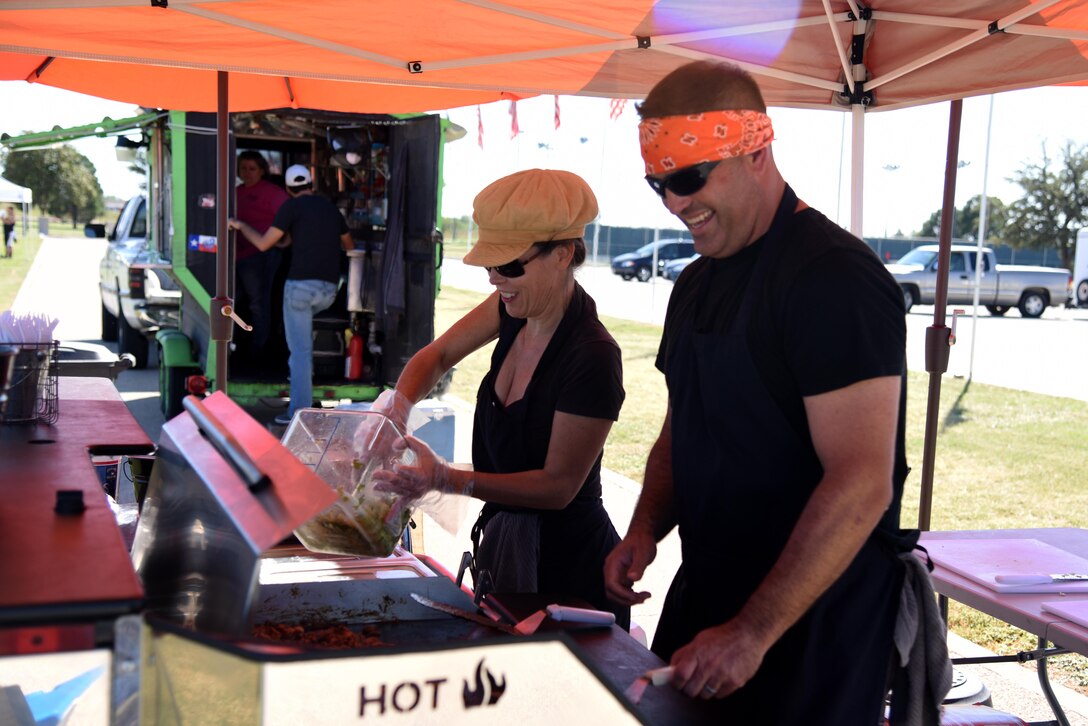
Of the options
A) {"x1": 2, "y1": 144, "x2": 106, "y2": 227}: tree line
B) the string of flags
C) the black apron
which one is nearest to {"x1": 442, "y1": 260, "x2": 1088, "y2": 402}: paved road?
the string of flags

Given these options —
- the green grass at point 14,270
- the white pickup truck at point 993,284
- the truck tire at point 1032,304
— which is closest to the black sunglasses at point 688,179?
the green grass at point 14,270

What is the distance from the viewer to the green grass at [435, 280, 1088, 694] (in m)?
4.96

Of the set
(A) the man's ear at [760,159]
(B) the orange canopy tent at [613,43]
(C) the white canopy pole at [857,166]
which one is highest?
(B) the orange canopy tent at [613,43]

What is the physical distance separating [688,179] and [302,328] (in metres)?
6.20

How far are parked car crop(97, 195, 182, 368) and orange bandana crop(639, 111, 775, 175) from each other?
682cm

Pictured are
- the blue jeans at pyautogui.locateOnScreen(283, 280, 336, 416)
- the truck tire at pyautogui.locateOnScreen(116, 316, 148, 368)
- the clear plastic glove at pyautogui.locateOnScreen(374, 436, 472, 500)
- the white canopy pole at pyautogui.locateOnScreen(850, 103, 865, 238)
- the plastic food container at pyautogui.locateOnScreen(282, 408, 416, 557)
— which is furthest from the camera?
the truck tire at pyautogui.locateOnScreen(116, 316, 148, 368)

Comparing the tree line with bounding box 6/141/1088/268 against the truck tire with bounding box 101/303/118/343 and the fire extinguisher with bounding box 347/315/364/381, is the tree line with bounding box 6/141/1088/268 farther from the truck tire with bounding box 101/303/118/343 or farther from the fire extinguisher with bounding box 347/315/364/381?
the fire extinguisher with bounding box 347/315/364/381

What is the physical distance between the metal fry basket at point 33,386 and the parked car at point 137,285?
231 inches

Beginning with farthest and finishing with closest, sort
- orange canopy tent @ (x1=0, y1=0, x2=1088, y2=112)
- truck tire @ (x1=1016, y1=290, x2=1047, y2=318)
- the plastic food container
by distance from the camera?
truck tire @ (x1=1016, y1=290, x2=1047, y2=318), orange canopy tent @ (x1=0, y1=0, x2=1088, y2=112), the plastic food container

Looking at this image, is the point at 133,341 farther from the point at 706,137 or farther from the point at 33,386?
the point at 706,137

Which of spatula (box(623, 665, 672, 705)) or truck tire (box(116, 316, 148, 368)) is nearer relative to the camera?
spatula (box(623, 665, 672, 705))

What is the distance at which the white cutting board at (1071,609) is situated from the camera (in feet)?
7.09

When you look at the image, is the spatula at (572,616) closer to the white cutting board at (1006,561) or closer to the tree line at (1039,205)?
the white cutting board at (1006,561)

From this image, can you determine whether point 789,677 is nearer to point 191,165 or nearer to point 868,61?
point 868,61
